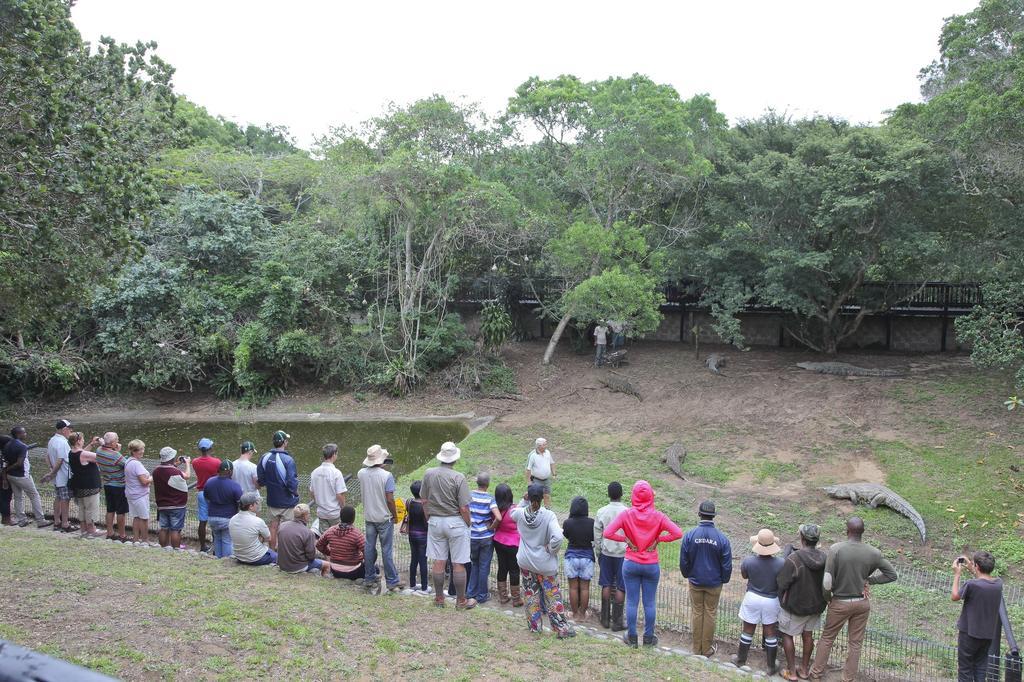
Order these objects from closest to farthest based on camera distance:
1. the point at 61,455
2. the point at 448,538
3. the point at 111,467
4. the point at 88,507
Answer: the point at 448,538, the point at 111,467, the point at 61,455, the point at 88,507

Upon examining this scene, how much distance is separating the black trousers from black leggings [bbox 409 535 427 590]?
449 cm

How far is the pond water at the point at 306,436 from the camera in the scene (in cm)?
1463

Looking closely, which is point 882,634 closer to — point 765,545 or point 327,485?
point 765,545

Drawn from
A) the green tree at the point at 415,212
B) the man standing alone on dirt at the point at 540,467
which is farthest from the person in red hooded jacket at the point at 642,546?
the green tree at the point at 415,212

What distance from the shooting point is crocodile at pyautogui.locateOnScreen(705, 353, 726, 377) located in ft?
60.5

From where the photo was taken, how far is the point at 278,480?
24.2 feet

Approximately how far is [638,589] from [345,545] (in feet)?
8.87

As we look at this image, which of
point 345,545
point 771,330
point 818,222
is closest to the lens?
point 345,545

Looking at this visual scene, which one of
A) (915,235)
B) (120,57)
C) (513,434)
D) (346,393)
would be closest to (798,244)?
(915,235)

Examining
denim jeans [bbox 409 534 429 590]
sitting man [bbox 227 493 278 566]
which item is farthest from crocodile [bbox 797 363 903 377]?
sitting man [bbox 227 493 278 566]

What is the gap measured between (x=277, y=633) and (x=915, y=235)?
1499cm

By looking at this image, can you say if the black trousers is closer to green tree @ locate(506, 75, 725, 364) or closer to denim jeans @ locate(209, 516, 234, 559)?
denim jeans @ locate(209, 516, 234, 559)

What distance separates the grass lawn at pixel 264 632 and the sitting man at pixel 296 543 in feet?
0.82

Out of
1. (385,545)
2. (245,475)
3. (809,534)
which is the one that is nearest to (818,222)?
(809,534)
